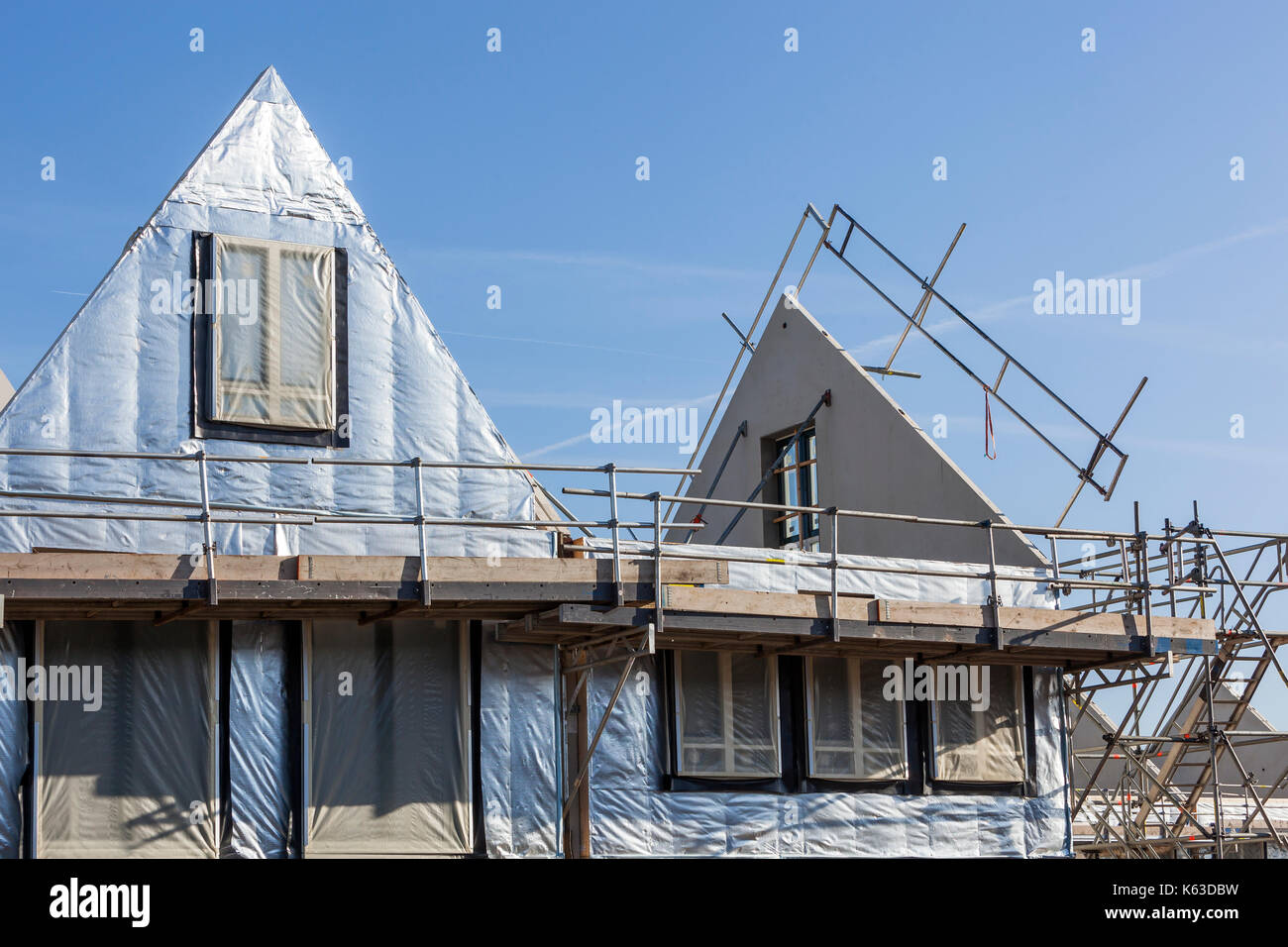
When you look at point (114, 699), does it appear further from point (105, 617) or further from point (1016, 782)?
point (1016, 782)

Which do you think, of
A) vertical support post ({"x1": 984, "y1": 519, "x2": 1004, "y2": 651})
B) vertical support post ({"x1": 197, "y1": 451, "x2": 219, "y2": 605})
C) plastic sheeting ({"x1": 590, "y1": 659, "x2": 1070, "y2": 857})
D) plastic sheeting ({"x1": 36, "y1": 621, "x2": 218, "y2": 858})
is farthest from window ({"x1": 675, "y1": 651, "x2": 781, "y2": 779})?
vertical support post ({"x1": 197, "y1": 451, "x2": 219, "y2": 605})

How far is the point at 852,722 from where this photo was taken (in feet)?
68.5

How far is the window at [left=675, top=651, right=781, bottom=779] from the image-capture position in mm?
19859

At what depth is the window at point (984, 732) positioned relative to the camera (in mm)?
21375

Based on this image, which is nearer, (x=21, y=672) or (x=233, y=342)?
(x=21, y=672)

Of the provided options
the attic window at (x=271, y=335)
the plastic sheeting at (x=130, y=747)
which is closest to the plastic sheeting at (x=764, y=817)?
the plastic sheeting at (x=130, y=747)

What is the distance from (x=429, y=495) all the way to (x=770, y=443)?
28.5 ft

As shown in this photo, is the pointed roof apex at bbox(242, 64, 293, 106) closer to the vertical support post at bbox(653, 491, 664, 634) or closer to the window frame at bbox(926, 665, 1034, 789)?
the vertical support post at bbox(653, 491, 664, 634)

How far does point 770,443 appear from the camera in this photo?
88.5ft

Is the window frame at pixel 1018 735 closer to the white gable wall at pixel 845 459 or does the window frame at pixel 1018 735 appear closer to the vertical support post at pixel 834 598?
the white gable wall at pixel 845 459

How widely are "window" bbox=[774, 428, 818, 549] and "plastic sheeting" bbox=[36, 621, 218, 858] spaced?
10.0 metres

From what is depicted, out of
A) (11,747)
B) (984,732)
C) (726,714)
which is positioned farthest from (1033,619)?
(11,747)

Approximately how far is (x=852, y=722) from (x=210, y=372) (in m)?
8.68
